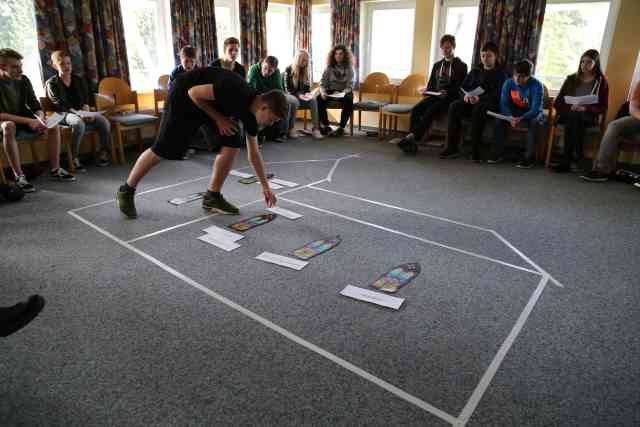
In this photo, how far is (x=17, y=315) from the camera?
1.76m

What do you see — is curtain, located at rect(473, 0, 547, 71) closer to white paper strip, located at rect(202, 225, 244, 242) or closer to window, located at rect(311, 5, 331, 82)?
window, located at rect(311, 5, 331, 82)

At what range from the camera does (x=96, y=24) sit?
5.40 meters

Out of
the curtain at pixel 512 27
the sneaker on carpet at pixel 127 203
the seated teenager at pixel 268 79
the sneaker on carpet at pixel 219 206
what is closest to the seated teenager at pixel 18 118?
the sneaker on carpet at pixel 127 203

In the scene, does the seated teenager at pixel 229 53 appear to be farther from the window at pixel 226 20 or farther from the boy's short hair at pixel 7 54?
the boy's short hair at pixel 7 54

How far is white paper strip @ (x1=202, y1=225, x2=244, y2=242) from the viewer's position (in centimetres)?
A: 300

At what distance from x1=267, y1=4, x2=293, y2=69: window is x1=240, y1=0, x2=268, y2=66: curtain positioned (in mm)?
574

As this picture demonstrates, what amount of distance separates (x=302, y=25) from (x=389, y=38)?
1.58 meters

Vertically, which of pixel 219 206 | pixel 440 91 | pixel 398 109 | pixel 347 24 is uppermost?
pixel 347 24

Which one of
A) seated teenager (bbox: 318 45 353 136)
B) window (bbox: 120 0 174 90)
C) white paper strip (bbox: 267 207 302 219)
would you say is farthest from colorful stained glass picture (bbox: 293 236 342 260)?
window (bbox: 120 0 174 90)

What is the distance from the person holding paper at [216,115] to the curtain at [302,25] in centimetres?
530

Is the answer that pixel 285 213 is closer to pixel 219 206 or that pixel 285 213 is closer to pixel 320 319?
pixel 219 206

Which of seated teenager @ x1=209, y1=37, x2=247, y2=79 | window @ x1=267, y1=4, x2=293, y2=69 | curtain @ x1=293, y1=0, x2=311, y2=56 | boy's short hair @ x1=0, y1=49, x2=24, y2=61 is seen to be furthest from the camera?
window @ x1=267, y1=4, x2=293, y2=69

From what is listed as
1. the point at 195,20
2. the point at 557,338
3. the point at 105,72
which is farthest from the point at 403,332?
the point at 195,20

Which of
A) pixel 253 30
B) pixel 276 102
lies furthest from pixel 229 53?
pixel 276 102
